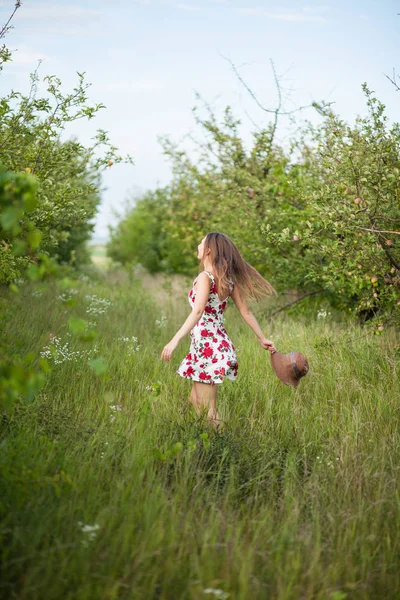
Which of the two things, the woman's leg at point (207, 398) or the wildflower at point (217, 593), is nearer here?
the wildflower at point (217, 593)

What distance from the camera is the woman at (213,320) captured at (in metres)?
4.38

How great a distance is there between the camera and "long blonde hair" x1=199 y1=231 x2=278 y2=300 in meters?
4.46

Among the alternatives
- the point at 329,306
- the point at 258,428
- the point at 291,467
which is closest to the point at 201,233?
the point at 329,306

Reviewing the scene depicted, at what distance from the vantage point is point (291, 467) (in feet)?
11.2

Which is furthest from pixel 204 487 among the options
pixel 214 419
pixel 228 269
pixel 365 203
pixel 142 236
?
pixel 142 236

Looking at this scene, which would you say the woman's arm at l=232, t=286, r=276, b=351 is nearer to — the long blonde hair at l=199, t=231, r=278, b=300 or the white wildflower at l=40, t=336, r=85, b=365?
the long blonde hair at l=199, t=231, r=278, b=300

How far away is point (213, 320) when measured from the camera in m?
4.56

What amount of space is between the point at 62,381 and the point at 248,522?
2441 millimetres

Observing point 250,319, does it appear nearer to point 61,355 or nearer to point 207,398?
point 207,398

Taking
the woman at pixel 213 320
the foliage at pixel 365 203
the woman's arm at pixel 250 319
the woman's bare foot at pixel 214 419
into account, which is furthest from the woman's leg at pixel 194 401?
the foliage at pixel 365 203

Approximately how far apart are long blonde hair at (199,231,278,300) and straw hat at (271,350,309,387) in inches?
23.8

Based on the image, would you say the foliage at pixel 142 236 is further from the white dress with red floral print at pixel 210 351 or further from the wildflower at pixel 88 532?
the wildflower at pixel 88 532

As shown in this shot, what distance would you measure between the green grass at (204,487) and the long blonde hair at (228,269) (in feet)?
3.12

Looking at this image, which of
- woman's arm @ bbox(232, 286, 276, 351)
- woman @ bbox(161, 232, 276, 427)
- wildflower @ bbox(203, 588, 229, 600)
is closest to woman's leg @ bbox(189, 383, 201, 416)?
woman @ bbox(161, 232, 276, 427)
